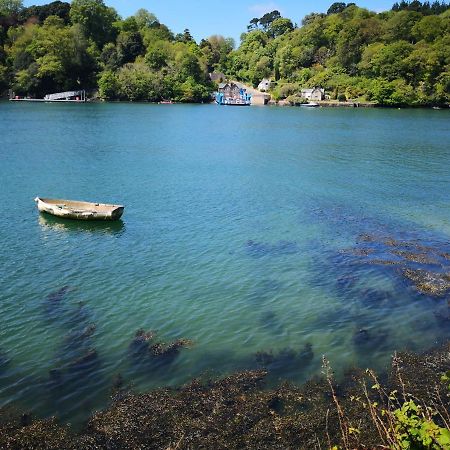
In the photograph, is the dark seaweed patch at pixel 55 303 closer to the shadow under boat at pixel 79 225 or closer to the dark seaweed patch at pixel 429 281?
the shadow under boat at pixel 79 225

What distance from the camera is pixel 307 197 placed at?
41531 millimetres

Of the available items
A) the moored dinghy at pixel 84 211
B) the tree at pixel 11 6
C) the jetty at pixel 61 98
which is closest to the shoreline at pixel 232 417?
the moored dinghy at pixel 84 211

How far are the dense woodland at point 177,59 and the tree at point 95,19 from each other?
36 cm

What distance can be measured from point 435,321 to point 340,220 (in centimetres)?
1493

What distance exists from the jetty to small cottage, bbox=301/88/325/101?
248 ft

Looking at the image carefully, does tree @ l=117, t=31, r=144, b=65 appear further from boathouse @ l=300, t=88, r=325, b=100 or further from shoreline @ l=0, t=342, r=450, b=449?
shoreline @ l=0, t=342, r=450, b=449

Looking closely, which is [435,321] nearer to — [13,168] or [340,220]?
[340,220]

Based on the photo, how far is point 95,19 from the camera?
17725cm

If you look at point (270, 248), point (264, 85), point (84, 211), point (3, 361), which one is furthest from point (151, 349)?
point (264, 85)

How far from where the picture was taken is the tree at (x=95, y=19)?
173375mm

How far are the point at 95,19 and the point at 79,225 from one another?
552 ft

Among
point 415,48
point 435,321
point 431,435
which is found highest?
point 415,48

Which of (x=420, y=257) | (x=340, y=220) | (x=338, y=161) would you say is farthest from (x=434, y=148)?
(x=420, y=257)

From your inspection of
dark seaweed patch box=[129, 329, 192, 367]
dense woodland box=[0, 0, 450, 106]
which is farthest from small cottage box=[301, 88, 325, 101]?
dark seaweed patch box=[129, 329, 192, 367]
